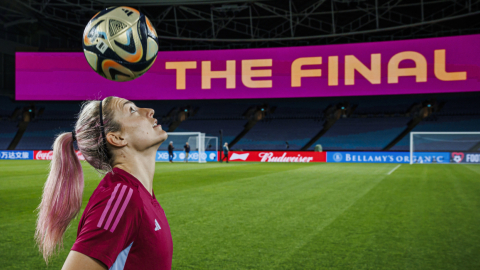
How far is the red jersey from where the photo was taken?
132 centimetres

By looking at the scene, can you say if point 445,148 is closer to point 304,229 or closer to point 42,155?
point 304,229

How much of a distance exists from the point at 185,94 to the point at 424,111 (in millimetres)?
19130

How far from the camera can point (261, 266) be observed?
3924 millimetres

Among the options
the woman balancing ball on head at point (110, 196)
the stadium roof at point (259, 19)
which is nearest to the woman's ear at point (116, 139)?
the woman balancing ball on head at point (110, 196)

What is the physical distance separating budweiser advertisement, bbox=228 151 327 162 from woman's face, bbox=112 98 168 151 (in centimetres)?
2658

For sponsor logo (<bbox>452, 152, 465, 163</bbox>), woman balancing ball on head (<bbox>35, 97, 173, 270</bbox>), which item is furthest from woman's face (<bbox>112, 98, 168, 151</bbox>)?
sponsor logo (<bbox>452, 152, 465, 163</bbox>)

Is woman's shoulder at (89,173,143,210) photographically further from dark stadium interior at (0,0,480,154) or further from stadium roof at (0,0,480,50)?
dark stadium interior at (0,0,480,154)

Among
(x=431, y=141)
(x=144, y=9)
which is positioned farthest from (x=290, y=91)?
(x=144, y=9)

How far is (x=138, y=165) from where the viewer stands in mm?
1768

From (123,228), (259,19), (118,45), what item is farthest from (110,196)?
(259,19)

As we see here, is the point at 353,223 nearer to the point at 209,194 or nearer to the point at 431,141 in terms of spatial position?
the point at 209,194

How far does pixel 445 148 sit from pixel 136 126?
29.6m

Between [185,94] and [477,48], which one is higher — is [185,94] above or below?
below

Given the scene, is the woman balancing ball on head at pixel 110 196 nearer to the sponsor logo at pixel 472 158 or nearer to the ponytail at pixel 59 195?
the ponytail at pixel 59 195
